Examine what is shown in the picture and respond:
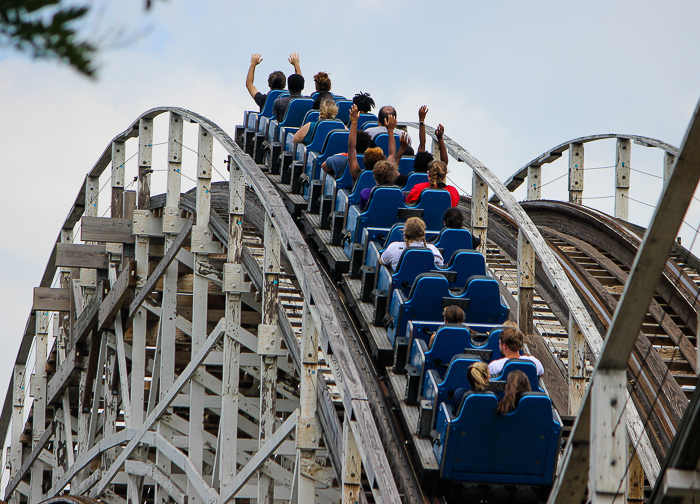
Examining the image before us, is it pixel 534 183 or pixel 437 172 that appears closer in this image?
pixel 437 172

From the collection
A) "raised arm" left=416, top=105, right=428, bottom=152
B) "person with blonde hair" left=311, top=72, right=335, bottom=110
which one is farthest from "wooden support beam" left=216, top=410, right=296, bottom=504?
"person with blonde hair" left=311, top=72, right=335, bottom=110

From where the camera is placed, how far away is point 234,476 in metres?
8.10

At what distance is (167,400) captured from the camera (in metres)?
9.43

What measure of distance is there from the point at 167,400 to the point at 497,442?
5116mm

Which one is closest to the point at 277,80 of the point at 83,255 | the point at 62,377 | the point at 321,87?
the point at 321,87

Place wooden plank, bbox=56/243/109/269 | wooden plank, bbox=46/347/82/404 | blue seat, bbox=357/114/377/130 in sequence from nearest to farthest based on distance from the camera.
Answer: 1. blue seat, bbox=357/114/377/130
2. wooden plank, bbox=56/243/109/269
3. wooden plank, bbox=46/347/82/404

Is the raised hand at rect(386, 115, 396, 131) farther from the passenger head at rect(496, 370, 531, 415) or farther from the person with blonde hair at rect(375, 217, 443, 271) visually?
the passenger head at rect(496, 370, 531, 415)

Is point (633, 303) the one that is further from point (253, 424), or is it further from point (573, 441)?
point (253, 424)

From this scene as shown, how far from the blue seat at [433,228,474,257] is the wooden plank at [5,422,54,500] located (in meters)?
8.46

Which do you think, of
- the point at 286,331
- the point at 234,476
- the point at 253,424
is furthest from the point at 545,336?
the point at 253,424

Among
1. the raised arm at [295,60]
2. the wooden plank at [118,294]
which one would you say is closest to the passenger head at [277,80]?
the raised arm at [295,60]

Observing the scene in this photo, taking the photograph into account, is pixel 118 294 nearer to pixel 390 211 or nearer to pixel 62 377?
pixel 62 377

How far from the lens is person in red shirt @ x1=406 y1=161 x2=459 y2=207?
23.7 feet

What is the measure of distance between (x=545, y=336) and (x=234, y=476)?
2984 millimetres
